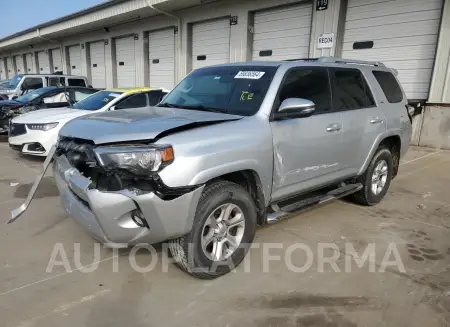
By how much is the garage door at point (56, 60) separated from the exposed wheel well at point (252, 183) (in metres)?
28.8

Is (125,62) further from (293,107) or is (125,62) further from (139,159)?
(139,159)

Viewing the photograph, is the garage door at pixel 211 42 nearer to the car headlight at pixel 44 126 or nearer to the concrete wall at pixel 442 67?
the concrete wall at pixel 442 67

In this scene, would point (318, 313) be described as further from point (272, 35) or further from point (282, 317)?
point (272, 35)

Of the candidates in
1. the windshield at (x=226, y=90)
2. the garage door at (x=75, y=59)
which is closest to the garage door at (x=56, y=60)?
the garage door at (x=75, y=59)

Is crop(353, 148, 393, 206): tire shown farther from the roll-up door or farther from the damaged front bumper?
the roll-up door

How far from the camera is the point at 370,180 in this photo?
15.8ft

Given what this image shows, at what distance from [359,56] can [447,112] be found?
9.74 ft

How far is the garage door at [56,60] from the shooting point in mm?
27906

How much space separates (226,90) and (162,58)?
14.8m

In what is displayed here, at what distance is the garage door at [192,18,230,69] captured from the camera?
14.3 metres

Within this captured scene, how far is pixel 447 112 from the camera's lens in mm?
9094

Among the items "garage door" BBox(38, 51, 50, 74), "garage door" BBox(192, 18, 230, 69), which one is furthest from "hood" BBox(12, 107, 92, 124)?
"garage door" BBox(38, 51, 50, 74)

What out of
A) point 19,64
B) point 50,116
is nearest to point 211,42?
point 50,116

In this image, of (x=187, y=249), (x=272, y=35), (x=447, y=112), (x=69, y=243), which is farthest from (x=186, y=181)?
(x=272, y=35)
